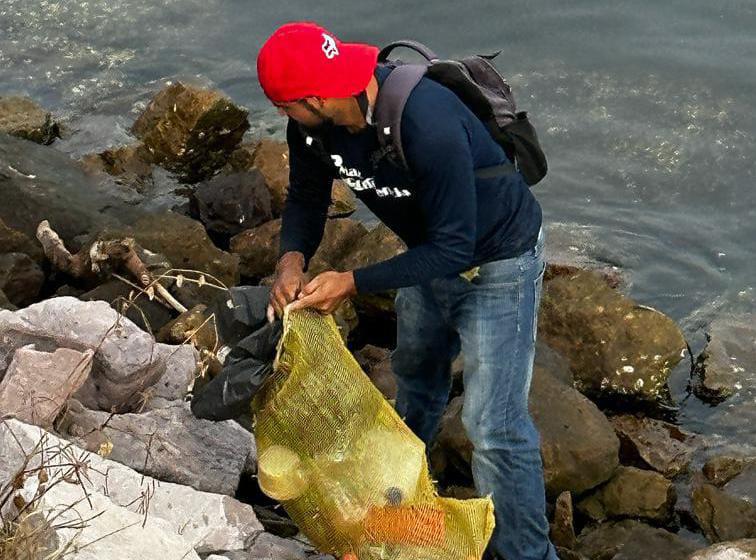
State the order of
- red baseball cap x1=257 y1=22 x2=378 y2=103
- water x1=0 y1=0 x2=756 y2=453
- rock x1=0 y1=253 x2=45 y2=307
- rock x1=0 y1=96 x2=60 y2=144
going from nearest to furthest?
red baseball cap x1=257 y1=22 x2=378 y2=103 → rock x1=0 y1=253 x2=45 y2=307 → water x1=0 y1=0 x2=756 y2=453 → rock x1=0 y1=96 x2=60 y2=144

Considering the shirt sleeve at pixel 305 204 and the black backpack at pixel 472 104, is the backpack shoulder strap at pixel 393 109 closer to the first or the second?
the black backpack at pixel 472 104

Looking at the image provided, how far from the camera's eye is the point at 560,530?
17.2ft

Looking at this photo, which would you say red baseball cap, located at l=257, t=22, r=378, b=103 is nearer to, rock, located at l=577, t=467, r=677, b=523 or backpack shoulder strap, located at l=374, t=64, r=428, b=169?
backpack shoulder strap, located at l=374, t=64, r=428, b=169

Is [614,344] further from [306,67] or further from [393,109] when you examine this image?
[306,67]

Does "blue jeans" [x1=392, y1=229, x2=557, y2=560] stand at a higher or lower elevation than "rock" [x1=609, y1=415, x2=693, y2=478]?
higher

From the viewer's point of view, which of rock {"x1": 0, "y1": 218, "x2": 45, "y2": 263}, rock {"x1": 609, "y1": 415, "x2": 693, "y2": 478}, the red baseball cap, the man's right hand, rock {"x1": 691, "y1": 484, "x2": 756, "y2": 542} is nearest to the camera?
the red baseball cap

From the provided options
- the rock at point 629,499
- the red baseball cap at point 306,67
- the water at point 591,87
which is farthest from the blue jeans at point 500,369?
the water at point 591,87

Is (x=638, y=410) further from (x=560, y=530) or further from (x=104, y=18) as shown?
(x=104, y=18)

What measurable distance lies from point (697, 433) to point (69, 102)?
725cm

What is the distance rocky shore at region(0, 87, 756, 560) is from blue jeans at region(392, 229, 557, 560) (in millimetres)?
798

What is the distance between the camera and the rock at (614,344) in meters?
6.94

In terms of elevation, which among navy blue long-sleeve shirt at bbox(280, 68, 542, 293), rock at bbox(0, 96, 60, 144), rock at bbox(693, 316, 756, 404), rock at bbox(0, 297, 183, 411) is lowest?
rock at bbox(693, 316, 756, 404)

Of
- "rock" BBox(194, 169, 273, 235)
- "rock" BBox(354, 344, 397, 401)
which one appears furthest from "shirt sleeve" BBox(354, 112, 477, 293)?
"rock" BBox(194, 169, 273, 235)

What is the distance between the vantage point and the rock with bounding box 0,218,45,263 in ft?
21.6
